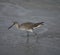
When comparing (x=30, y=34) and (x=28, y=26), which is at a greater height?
(x=28, y=26)

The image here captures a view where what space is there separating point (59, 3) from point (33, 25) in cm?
464

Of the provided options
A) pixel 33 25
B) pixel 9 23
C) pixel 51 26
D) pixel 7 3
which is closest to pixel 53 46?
pixel 33 25

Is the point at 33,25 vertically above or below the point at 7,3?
above

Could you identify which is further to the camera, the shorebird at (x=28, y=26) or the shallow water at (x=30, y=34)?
the shorebird at (x=28, y=26)

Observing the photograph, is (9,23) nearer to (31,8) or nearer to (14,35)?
(14,35)

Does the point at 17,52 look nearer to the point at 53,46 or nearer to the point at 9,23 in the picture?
the point at 53,46

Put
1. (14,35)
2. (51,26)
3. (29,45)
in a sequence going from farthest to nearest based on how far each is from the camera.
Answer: (51,26), (14,35), (29,45)

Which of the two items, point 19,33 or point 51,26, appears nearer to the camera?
point 19,33

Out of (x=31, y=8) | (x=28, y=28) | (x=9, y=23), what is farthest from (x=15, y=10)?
(x=28, y=28)

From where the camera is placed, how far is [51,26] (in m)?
10.4

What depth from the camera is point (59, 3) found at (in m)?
13.9

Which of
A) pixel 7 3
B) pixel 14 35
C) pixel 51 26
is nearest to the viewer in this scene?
pixel 14 35

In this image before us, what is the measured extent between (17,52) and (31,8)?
513cm

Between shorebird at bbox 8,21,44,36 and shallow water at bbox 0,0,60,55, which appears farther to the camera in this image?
shorebird at bbox 8,21,44,36
